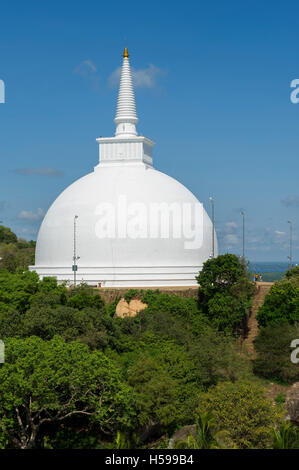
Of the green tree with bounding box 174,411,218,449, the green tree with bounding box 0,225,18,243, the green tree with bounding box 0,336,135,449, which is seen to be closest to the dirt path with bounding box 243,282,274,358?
the green tree with bounding box 0,336,135,449

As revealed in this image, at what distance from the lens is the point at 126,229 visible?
45.8 m

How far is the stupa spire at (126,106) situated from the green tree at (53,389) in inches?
1028

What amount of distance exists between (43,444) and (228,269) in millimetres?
18283

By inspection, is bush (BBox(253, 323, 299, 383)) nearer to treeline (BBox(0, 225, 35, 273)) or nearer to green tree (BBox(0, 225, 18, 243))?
treeline (BBox(0, 225, 35, 273))

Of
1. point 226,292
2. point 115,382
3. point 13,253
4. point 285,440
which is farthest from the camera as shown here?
point 13,253

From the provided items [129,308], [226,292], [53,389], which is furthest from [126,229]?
[53,389]

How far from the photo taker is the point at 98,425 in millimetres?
29688

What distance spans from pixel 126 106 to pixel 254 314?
19.2m

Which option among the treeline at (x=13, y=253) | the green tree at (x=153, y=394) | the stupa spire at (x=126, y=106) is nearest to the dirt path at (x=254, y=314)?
the green tree at (x=153, y=394)

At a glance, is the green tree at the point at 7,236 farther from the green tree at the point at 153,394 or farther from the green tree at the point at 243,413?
the green tree at the point at 243,413

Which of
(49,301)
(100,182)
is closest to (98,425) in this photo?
(49,301)

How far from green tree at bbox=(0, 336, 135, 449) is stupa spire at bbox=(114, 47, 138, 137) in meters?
26.1

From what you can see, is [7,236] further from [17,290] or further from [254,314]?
[254,314]

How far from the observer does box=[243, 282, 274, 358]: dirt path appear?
41.3 m
